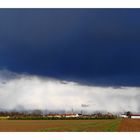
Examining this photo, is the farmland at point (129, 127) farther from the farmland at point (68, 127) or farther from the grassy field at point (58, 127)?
the grassy field at point (58, 127)

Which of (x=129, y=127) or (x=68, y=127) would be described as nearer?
(x=68, y=127)

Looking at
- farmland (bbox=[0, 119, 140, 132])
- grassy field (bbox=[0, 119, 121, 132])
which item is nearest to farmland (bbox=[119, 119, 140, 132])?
farmland (bbox=[0, 119, 140, 132])

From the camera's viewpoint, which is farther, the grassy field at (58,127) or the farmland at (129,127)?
the farmland at (129,127)

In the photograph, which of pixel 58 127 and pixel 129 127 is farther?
pixel 129 127

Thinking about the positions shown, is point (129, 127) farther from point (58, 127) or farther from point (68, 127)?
point (58, 127)

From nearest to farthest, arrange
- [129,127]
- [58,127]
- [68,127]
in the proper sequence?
[68,127], [58,127], [129,127]

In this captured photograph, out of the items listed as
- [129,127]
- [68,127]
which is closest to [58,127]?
[68,127]

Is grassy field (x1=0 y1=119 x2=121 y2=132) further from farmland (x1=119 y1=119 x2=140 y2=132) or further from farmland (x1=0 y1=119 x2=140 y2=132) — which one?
A: farmland (x1=119 y1=119 x2=140 y2=132)

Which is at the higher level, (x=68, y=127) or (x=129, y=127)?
(x=68, y=127)

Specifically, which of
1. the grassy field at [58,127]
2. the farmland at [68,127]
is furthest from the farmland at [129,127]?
the grassy field at [58,127]

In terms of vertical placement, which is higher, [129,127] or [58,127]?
[58,127]

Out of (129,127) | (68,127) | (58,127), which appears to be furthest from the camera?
(129,127)

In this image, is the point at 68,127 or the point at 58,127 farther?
the point at 58,127

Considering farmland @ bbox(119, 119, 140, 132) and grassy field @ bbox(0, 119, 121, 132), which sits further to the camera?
farmland @ bbox(119, 119, 140, 132)
